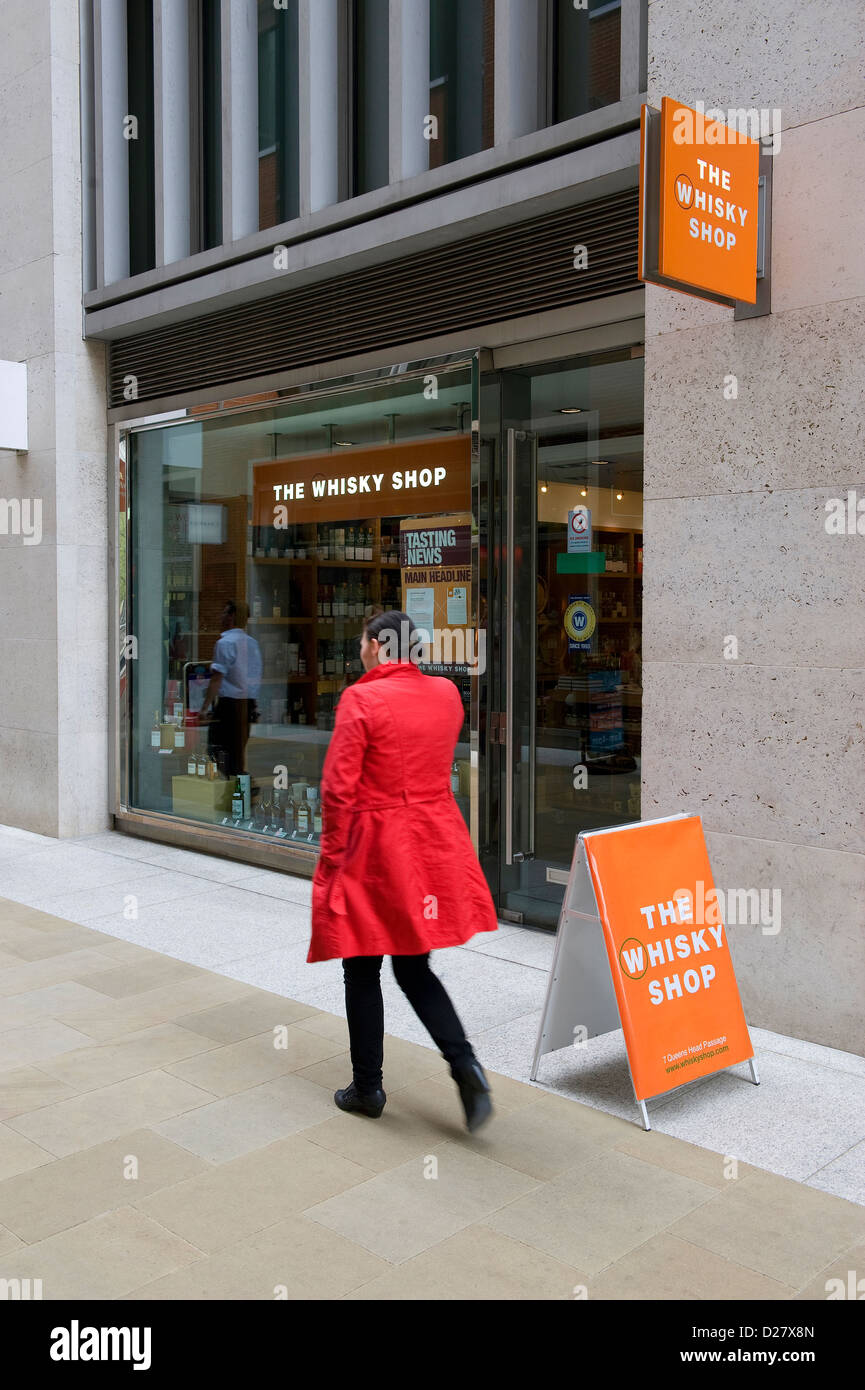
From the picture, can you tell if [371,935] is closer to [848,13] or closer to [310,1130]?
[310,1130]

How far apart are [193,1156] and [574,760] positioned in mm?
3597

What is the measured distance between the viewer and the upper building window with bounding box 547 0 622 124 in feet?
21.2

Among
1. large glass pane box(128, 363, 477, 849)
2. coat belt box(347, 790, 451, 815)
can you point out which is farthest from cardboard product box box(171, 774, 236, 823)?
coat belt box(347, 790, 451, 815)

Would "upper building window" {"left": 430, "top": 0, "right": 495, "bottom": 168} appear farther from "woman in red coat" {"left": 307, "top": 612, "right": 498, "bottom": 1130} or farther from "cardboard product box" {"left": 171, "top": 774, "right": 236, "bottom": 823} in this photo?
"cardboard product box" {"left": 171, "top": 774, "right": 236, "bottom": 823}

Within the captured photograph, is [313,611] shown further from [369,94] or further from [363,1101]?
[363,1101]

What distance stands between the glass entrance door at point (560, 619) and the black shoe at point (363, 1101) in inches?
108

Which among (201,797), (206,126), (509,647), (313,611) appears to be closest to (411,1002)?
(509,647)

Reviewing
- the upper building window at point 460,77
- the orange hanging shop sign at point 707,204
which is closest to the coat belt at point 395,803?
the orange hanging shop sign at point 707,204

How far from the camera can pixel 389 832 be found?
4188mm

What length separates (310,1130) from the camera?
4367 millimetres

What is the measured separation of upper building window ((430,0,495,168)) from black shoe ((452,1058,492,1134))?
5379mm

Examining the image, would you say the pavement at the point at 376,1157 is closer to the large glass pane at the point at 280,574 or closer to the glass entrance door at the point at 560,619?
the glass entrance door at the point at 560,619

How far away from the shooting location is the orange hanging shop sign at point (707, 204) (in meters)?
4.59
